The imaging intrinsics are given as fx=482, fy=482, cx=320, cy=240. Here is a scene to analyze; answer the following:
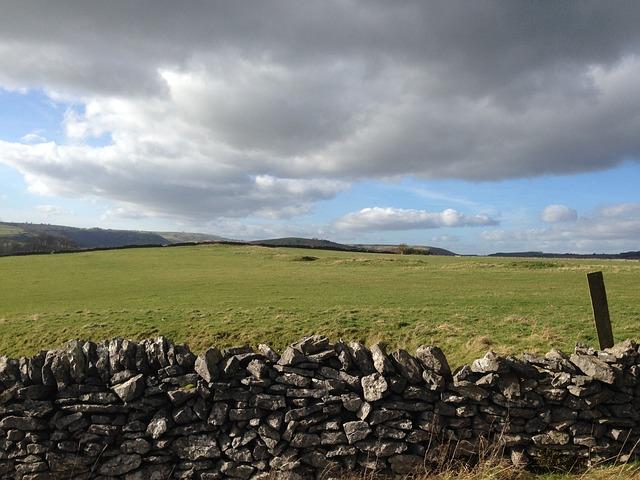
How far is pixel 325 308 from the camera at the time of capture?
1972 centimetres

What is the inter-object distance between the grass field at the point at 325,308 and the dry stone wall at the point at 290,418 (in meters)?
5.58

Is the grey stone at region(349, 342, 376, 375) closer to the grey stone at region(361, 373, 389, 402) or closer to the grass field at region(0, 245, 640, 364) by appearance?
the grey stone at region(361, 373, 389, 402)

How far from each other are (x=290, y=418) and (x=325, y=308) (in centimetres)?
1272

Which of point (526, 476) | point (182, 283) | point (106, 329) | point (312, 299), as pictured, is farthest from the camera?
point (182, 283)

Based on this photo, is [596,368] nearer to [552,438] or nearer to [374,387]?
[552,438]

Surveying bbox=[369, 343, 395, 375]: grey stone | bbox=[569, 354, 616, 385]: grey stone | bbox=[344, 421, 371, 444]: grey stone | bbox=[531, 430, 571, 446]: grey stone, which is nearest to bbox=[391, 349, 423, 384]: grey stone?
bbox=[369, 343, 395, 375]: grey stone

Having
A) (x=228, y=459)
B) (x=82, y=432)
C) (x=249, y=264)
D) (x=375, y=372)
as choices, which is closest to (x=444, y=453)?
(x=375, y=372)

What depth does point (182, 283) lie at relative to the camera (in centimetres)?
3216

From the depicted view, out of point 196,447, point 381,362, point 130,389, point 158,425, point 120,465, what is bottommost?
point 120,465

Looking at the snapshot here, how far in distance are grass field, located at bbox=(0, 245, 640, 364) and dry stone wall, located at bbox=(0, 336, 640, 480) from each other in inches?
220

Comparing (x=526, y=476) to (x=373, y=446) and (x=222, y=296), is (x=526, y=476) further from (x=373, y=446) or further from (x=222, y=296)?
(x=222, y=296)

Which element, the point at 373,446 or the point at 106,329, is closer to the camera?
the point at 373,446

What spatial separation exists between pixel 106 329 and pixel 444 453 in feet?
46.4

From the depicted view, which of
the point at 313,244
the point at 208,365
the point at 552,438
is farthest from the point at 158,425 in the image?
the point at 313,244
